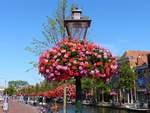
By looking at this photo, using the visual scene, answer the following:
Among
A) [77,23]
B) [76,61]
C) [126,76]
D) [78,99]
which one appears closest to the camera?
[76,61]

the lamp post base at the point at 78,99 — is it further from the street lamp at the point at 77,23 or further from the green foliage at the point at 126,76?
the green foliage at the point at 126,76

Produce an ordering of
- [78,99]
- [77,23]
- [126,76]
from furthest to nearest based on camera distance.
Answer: [126,76], [77,23], [78,99]

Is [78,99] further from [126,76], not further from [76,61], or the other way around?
[126,76]

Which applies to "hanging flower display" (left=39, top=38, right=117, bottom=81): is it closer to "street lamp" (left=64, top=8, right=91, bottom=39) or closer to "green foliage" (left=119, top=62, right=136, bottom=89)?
"street lamp" (left=64, top=8, right=91, bottom=39)

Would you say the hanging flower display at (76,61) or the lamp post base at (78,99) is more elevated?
the hanging flower display at (76,61)

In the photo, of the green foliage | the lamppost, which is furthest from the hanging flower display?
the green foliage

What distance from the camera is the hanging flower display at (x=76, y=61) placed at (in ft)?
43.4

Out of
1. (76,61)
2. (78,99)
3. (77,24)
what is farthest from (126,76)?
(76,61)

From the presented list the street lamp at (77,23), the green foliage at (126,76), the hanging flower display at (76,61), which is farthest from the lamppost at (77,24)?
the green foliage at (126,76)

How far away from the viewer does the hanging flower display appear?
13.2 m

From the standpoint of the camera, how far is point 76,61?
1328 centimetres

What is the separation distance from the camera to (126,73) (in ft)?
290

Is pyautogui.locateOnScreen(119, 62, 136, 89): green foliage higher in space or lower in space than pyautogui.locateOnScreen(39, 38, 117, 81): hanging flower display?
higher

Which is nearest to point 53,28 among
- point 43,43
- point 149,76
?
point 43,43
